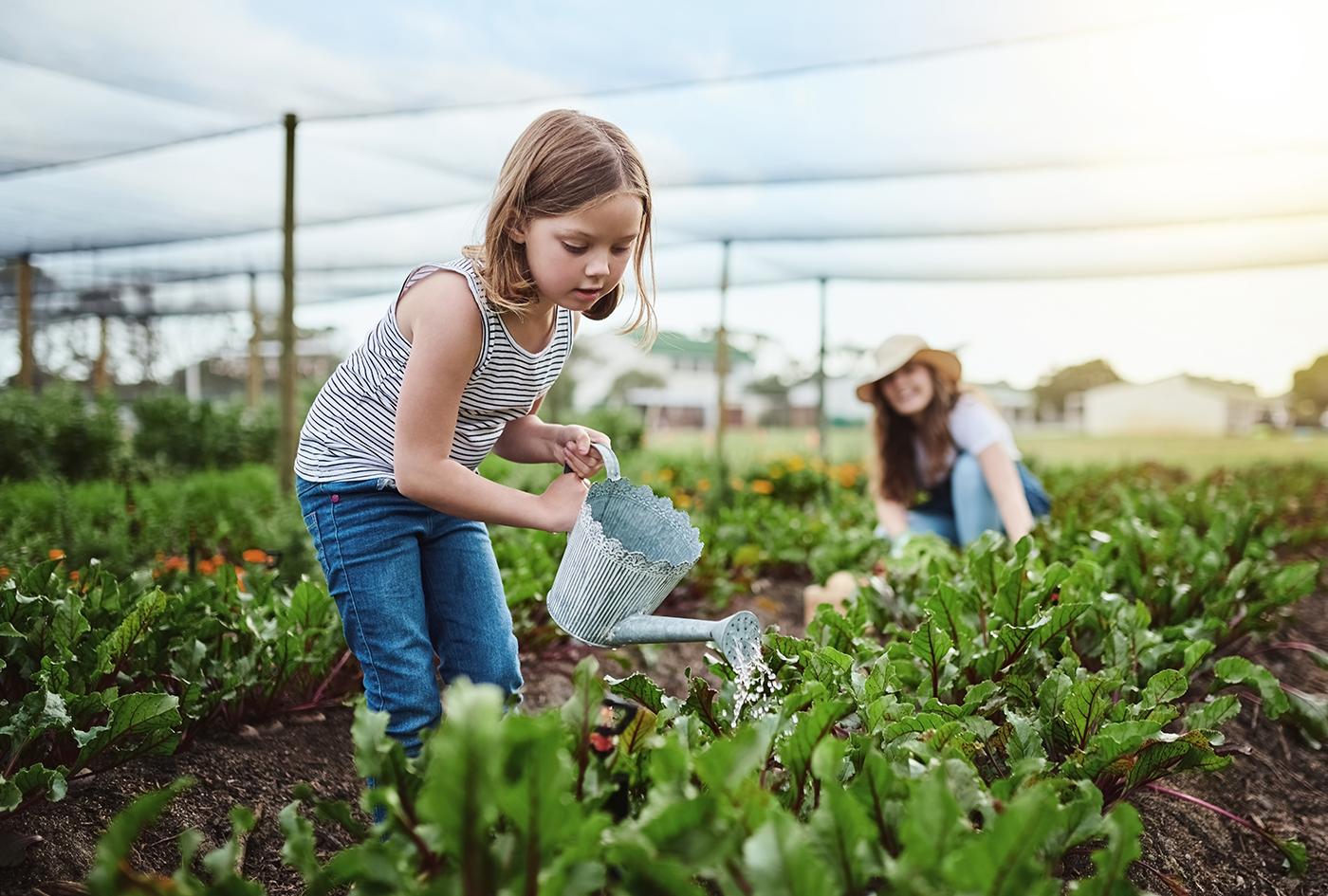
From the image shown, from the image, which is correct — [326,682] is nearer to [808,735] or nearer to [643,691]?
[643,691]

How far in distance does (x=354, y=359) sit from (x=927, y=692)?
1.32 meters

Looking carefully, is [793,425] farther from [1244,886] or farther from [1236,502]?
[1244,886]

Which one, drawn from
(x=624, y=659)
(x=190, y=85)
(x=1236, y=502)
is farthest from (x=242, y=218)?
(x=1236, y=502)

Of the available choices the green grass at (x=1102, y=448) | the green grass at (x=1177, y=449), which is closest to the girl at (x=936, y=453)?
the green grass at (x=1102, y=448)

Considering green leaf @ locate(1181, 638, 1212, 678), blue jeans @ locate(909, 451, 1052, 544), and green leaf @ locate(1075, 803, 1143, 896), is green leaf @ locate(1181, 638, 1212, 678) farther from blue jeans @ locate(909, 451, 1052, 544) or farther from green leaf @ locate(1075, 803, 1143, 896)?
blue jeans @ locate(909, 451, 1052, 544)

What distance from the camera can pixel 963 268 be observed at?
26.7ft

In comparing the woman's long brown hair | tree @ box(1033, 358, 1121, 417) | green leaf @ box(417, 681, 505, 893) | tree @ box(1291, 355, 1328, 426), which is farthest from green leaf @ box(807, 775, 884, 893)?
tree @ box(1291, 355, 1328, 426)

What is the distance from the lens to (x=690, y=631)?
1400mm

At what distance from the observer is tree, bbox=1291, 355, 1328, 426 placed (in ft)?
29.2

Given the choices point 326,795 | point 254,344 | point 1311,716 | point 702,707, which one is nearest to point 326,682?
point 326,795

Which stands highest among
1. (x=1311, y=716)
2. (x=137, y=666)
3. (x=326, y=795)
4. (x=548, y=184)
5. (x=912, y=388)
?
(x=548, y=184)

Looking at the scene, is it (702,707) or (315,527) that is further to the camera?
(315,527)

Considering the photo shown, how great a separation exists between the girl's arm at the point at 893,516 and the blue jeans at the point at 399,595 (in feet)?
8.47

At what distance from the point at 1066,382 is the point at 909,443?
21.3 ft
